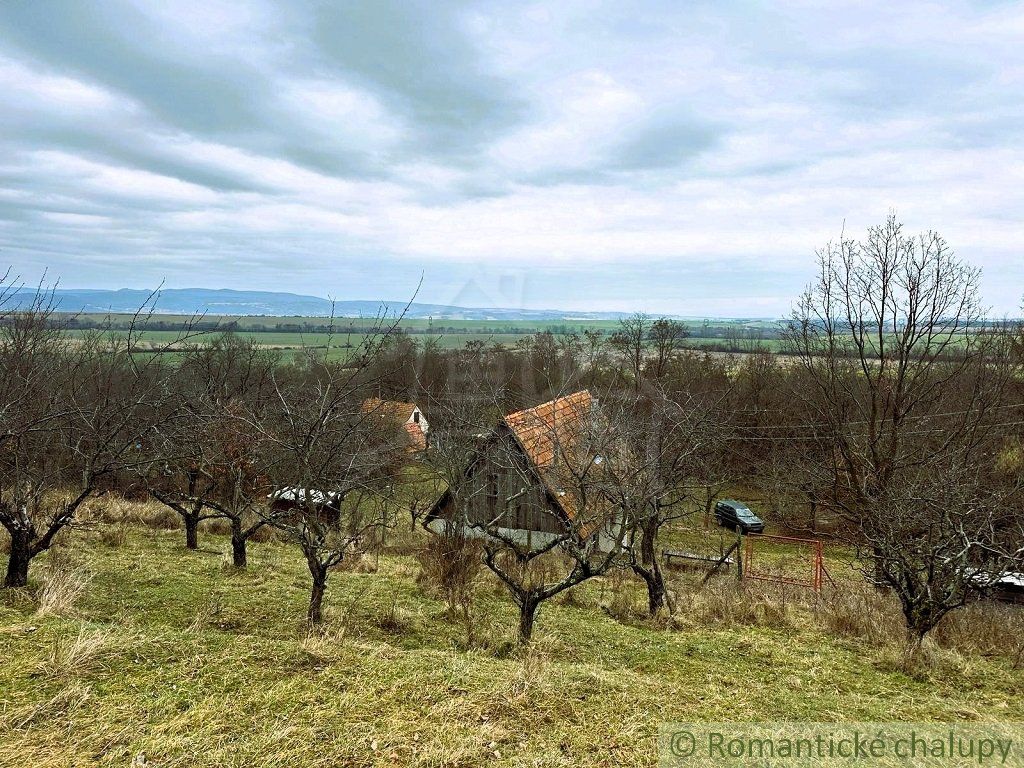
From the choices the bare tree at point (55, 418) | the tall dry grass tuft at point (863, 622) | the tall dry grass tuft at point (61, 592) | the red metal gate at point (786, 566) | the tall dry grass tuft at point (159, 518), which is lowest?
the red metal gate at point (786, 566)

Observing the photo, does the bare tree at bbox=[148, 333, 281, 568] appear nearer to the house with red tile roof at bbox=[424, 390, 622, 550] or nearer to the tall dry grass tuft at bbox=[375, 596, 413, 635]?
the tall dry grass tuft at bbox=[375, 596, 413, 635]

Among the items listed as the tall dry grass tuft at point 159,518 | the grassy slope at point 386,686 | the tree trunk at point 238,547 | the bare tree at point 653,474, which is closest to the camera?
the grassy slope at point 386,686

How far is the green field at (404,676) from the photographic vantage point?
117 inches

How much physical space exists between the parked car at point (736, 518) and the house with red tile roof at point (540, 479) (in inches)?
296

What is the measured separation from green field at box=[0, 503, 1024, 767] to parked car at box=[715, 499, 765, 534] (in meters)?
15.5

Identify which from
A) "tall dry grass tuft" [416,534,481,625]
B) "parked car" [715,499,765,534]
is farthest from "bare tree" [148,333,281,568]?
"parked car" [715,499,765,534]

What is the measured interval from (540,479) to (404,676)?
16.0 ft

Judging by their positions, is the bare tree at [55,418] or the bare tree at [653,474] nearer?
the bare tree at [55,418]

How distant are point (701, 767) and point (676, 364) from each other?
25.5 metres

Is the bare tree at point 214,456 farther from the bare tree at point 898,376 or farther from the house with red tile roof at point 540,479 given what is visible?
the bare tree at point 898,376

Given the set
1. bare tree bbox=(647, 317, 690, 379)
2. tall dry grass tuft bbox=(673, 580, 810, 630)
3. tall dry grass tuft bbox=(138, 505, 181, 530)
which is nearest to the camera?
tall dry grass tuft bbox=(673, 580, 810, 630)

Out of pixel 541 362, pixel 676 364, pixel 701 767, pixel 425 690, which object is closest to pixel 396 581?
pixel 425 690

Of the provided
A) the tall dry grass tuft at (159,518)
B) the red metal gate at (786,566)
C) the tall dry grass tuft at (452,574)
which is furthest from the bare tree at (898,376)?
the tall dry grass tuft at (159,518)

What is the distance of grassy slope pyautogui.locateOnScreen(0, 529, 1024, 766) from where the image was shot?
2.96 m
